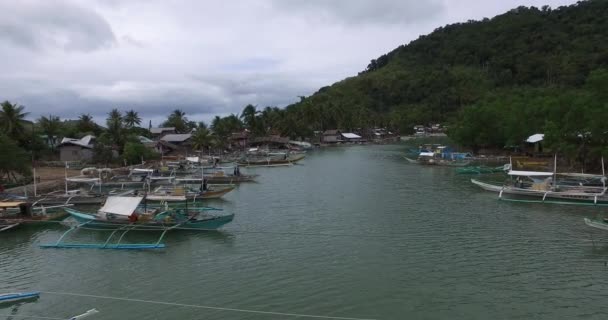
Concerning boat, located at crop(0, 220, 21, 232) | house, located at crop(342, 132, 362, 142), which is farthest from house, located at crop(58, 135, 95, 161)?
house, located at crop(342, 132, 362, 142)

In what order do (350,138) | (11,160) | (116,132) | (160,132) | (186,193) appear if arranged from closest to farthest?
1. (186,193)
2. (11,160)
3. (116,132)
4. (160,132)
5. (350,138)

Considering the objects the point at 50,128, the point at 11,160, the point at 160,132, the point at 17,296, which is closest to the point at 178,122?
the point at 160,132

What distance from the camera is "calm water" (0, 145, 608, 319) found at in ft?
63.3

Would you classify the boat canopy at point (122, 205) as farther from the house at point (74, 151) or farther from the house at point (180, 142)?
the house at point (180, 142)

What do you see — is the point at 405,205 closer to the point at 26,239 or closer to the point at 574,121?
the point at 574,121

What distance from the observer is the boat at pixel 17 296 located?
65.6 ft

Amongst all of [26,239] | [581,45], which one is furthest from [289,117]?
[581,45]

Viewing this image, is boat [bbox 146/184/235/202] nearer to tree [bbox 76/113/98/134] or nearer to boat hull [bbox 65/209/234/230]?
boat hull [bbox 65/209/234/230]

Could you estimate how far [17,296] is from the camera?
66.1 ft

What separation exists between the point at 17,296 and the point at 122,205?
11.4 m

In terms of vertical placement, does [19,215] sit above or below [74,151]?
below

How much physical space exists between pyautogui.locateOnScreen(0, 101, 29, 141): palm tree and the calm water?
1514 inches

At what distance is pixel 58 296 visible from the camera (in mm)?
21016

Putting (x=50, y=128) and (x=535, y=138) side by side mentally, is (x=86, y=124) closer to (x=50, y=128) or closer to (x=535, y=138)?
(x=50, y=128)
